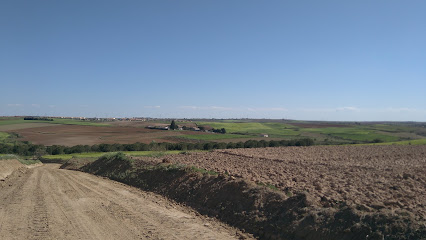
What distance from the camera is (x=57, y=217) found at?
11.5 metres

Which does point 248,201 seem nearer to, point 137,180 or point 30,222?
point 30,222

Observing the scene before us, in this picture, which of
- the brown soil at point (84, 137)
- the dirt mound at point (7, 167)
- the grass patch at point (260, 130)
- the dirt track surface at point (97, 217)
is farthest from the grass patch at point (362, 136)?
the dirt mound at point (7, 167)

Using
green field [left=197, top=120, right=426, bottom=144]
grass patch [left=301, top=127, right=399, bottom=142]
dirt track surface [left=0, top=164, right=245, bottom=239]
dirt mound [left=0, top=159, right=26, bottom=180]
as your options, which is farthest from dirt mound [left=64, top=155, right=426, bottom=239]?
grass patch [left=301, top=127, right=399, bottom=142]

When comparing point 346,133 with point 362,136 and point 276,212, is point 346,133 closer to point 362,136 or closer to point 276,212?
point 362,136

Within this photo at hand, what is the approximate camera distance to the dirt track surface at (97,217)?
32.1 feet

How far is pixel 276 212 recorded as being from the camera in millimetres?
10648

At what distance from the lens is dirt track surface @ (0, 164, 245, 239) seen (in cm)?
980

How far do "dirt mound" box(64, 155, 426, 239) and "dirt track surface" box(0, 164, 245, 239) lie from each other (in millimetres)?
824

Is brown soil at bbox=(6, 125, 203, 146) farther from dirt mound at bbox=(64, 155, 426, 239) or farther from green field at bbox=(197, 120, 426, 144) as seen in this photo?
dirt mound at bbox=(64, 155, 426, 239)

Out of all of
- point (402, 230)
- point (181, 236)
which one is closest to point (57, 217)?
point (181, 236)

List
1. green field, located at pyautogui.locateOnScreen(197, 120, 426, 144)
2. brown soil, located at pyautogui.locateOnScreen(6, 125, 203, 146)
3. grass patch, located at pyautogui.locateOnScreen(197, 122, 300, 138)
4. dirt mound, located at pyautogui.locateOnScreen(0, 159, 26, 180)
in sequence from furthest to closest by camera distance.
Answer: grass patch, located at pyautogui.locateOnScreen(197, 122, 300, 138) < green field, located at pyautogui.locateOnScreen(197, 120, 426, 144) < brown soil, located at pyautogui.locateOnScreen(6, 125, 203, 146) < dirt mound, located at pyautogui.locateOnScreen(0, 159, 26, 180)

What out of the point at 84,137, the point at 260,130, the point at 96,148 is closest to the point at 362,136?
the point at 260,130

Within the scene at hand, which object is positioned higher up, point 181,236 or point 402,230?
point 402,230

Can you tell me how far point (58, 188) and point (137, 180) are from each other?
472cm
